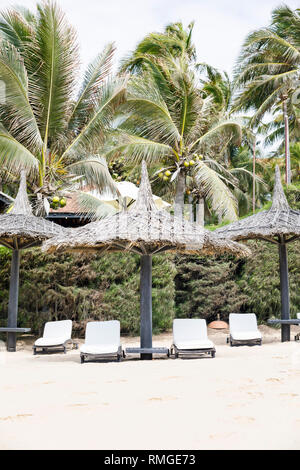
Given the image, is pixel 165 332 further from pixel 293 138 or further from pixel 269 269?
pixel 293 138

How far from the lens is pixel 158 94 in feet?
44.7

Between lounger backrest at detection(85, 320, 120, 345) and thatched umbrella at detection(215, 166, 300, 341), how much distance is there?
9.74 feet

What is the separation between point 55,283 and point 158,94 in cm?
685

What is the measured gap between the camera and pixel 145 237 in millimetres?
7047

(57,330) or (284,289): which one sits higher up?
(284,289)

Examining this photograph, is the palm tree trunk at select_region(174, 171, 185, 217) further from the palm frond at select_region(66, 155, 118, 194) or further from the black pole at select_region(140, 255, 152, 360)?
the black pole at select_region(140, 255, 152, 360)

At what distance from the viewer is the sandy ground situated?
3.28 m

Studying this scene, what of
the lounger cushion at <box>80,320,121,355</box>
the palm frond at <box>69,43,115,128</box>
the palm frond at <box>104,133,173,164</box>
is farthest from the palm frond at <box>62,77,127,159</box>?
the lounger cushion at <box>80,320,121,355</box>

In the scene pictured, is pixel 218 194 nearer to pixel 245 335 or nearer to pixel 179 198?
pixel 179 198

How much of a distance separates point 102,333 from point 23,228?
2.48 m

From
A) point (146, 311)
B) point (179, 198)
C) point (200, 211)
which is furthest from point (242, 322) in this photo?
point (200, 211)

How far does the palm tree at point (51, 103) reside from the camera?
1101cm

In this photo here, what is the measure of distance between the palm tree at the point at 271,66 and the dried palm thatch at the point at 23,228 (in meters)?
10.5

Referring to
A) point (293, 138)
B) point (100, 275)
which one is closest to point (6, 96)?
point (100, 275)
